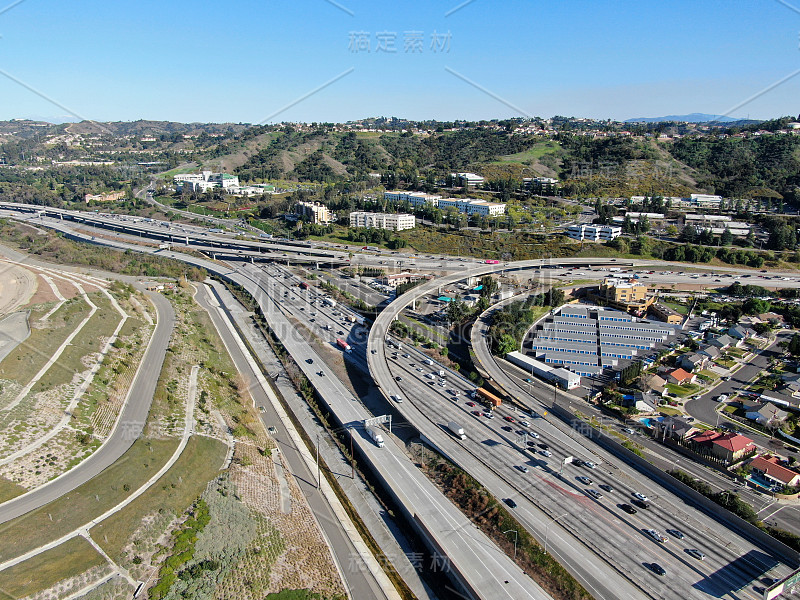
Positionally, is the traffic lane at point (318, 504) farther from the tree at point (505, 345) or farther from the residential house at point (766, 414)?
the residential house at point (766, 414)

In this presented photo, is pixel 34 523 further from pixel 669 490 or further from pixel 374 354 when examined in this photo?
pixel 669 490

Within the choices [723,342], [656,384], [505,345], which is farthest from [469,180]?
[656,384]

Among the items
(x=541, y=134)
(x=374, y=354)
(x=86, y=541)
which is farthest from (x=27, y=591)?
(x=541, y=134)

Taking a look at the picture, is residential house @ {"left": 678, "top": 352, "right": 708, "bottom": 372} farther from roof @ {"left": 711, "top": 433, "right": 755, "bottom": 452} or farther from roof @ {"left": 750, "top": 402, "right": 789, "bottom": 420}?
roof @ {"left": 711, "top": 433, "right": 755, "bottom": 452}

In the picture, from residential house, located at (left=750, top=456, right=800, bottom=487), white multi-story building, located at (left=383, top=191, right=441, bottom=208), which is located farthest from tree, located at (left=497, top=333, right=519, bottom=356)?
white multi-story building, located at (left=383, top=191, right=441, bottom=208)

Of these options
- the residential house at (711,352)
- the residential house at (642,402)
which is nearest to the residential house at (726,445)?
the residential house at (642,402)

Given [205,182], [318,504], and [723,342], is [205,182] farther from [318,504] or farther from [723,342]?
[723,342]
